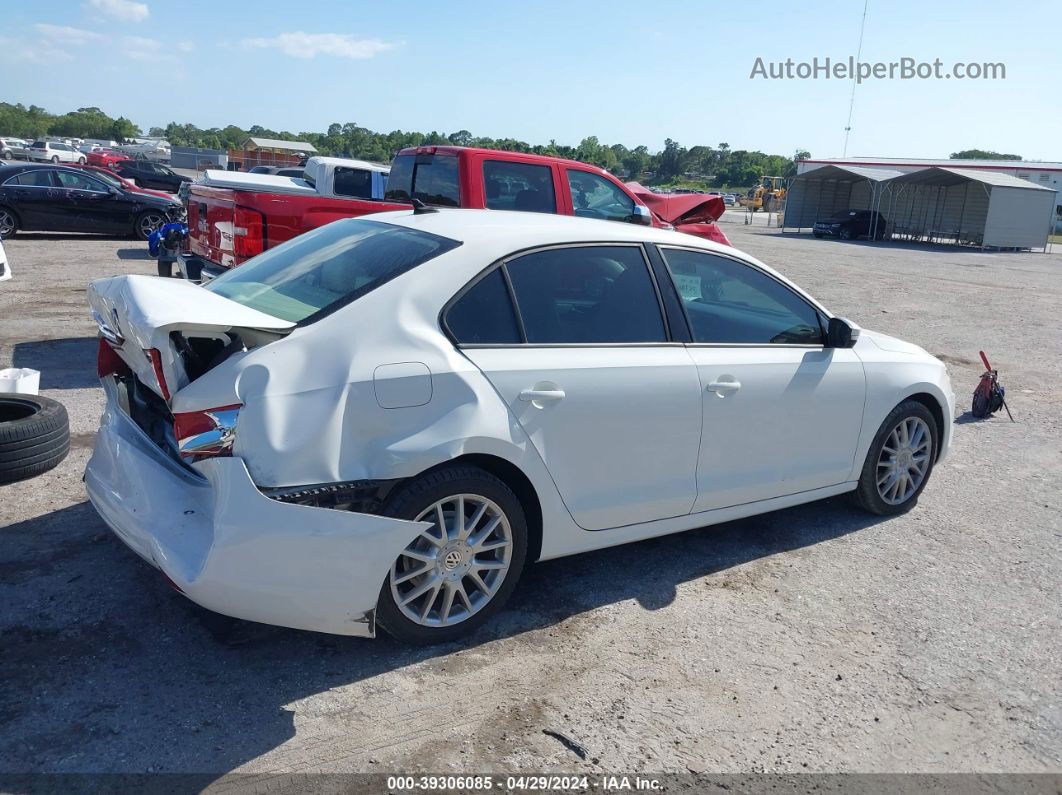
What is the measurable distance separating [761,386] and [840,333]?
74 centimetres

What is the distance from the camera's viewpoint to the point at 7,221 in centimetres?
1723

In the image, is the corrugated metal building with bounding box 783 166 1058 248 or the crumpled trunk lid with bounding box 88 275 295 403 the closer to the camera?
the crumpled trunk lid with bounding box 88 275 295 403

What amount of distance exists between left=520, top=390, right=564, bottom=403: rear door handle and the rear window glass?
17.5ft

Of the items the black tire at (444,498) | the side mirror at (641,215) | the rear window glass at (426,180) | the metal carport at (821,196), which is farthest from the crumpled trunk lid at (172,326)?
the metal carport at (821,196)

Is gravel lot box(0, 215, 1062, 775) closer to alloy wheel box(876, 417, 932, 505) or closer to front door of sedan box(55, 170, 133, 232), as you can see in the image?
alloy wheel box(876, 417, 932, 505)

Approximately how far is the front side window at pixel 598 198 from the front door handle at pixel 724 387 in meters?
5.16

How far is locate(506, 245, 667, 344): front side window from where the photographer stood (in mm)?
3902

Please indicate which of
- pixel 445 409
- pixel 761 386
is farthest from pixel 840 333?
pixel 445 409

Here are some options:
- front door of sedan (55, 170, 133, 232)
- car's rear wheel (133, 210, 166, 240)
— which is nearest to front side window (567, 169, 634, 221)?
car's rear wheel (133, 210, 166, 240)

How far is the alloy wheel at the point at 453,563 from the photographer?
11.5 ft

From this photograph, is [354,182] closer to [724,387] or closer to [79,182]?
[79,182]

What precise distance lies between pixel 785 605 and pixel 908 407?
5.67 ft

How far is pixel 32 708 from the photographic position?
3.09 m

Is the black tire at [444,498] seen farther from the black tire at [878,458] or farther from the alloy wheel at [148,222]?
the alloy wheel at [148,222]
